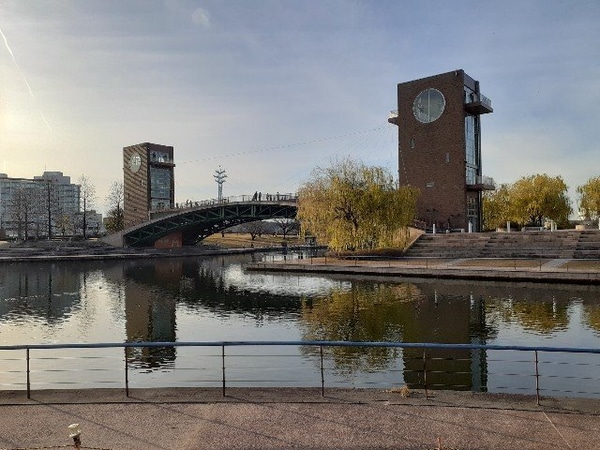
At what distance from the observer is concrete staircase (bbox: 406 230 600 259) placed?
46.7 metres

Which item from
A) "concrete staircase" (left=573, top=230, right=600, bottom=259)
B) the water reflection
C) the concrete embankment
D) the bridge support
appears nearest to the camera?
the water reflection

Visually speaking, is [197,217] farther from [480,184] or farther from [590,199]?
[590,199]

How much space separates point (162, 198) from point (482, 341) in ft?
362

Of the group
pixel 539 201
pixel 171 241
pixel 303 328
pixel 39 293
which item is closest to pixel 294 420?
pixel 303 328

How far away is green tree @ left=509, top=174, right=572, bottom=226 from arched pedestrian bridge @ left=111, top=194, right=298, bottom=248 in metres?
33.2

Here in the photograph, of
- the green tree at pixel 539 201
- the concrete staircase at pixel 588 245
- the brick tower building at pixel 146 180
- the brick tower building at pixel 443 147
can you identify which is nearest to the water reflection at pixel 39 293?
the concrete staircase at pixel 588 245

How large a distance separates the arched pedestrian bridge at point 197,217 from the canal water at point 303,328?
35.4 metres

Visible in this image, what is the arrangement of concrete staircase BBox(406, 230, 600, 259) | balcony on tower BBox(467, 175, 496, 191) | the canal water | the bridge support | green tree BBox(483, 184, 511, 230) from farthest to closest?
the bridge support
green tree BBox(483, 184, 511, 230)
balcony on tower BBox(467, 175, 496, 191)
concrete staircase BBox(406, 230, 600, 259)
the canal water

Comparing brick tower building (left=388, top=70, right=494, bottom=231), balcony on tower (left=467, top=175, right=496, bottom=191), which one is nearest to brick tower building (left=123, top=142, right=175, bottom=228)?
brick tower building (left=388, top=70, right=494, bottom=231)

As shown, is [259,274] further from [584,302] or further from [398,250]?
[584,302]

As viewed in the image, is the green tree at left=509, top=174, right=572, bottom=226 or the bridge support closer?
the green tree at left=509, top=174, right=572, bottom=226

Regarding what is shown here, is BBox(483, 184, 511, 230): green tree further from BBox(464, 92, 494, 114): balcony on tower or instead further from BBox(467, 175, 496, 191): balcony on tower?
BBox(464, 92, 494, 114): balcony on tower

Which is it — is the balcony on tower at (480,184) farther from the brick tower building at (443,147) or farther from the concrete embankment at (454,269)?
the concrete embankment at (454,269)

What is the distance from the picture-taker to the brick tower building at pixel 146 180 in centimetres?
11856
